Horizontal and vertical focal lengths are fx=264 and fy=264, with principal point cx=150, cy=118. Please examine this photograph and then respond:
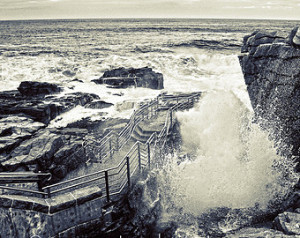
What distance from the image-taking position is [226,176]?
9.66m

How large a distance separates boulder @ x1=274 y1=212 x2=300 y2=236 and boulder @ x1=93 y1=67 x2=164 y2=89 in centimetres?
1973

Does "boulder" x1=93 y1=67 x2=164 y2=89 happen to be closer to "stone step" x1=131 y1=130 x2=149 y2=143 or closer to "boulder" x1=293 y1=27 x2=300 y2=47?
"stone step" x1=131 y1=130 x2=149 y2=143

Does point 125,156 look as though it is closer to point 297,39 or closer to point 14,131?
point 14,131

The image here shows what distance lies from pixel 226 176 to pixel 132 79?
59.3 feet

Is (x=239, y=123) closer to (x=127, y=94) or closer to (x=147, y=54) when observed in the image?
(x=127, y=94)

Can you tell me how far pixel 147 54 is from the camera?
46750mm

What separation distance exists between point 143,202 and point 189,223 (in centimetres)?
154

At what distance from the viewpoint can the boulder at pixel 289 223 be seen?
5.91m

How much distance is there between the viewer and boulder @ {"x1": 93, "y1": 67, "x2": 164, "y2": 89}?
25.6 meters

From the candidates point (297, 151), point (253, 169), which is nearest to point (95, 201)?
point (253, 169)

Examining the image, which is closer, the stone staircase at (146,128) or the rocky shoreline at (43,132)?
the rocky shoreline at (43,132)

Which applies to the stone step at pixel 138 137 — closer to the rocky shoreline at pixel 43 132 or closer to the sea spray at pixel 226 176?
the sea spray at pixel 226 176

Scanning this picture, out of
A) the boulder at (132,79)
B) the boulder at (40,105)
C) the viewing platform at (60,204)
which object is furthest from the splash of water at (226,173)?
the boulder at (132,79)

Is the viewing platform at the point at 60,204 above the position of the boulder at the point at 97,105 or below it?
above
